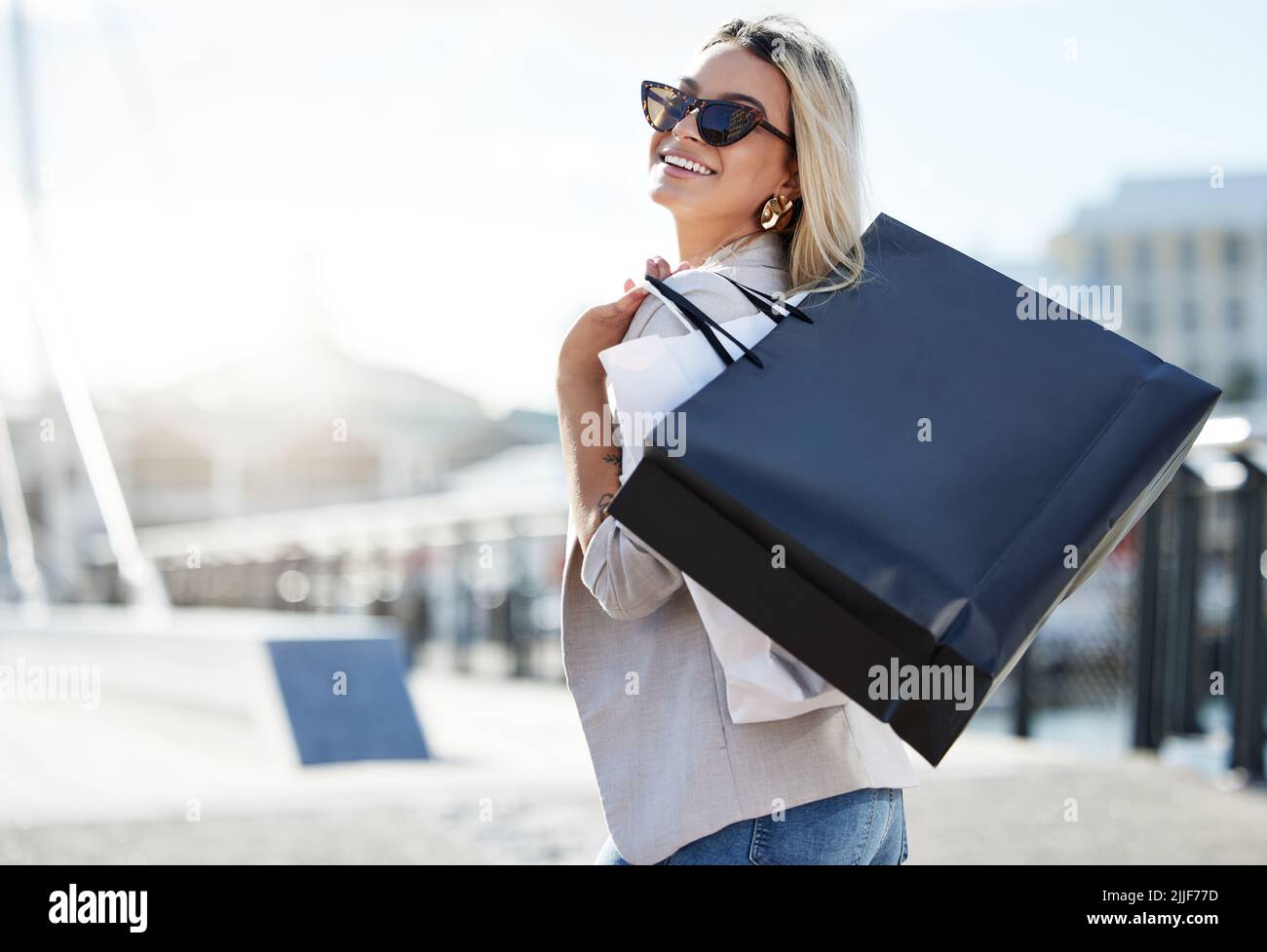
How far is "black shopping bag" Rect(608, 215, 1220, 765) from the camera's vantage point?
58.1 inches

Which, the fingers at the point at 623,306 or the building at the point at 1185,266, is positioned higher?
the building at the point at 1185,266

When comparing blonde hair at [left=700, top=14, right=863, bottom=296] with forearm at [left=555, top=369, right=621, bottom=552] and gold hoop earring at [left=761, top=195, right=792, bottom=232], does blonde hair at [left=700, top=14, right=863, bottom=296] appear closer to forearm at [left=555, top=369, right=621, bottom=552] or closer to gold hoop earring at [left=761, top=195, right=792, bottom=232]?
gold hoop earring at [left=761, top=195, right=792, bottom=232]

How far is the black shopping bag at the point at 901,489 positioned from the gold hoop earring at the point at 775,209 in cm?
30

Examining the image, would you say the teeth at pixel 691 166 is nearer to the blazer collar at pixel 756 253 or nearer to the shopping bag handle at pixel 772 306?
the blazer collar at pixel 756 253

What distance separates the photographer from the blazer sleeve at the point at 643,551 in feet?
5.21

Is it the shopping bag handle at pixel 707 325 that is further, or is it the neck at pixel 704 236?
the neck at pixel 704 236

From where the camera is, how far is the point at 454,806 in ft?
21.6

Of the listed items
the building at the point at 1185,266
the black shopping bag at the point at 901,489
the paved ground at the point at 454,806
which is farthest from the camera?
the building at the point at 1185,266

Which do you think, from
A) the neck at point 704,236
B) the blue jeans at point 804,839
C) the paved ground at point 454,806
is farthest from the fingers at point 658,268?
the paved ground at point 454,806

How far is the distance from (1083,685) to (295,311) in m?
47.6

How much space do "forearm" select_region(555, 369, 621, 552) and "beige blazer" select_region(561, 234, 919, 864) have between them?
1.8 inches

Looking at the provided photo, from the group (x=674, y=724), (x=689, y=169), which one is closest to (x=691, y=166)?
(x=689, y=169)
